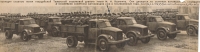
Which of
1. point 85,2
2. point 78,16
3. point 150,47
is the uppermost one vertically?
point 85,2

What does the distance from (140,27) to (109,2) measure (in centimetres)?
46

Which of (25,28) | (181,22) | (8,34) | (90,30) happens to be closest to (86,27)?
(90,30)

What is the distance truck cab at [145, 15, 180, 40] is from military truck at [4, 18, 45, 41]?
4.09 feet

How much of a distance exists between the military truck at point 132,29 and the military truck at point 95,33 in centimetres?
7

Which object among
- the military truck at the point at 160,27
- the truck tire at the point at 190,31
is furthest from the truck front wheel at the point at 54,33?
the truck tire at the point at 190,31

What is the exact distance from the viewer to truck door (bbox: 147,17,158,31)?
2.58 meters

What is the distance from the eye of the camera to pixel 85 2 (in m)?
2.51

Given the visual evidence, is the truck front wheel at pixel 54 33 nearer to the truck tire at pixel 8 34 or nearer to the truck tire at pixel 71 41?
the truck tire at pixel 71 41

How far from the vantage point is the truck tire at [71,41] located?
7.98 ft

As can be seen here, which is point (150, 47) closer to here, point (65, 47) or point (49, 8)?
point (65, 47)

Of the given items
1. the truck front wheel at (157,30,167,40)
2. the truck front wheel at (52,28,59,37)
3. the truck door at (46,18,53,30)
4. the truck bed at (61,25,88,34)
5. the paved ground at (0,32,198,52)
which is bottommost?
the paved ground at (0,32,198,52)

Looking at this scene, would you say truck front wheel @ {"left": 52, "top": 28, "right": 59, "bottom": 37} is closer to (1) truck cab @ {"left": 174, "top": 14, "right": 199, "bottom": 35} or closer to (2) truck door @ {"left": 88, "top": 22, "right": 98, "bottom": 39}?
(2) truck door @ {"left": 88, "top": 22, "right": 98, "bottom": 39}

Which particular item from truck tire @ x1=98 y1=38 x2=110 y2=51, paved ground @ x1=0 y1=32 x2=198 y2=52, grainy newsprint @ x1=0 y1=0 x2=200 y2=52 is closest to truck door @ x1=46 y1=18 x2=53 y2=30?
grainy newsprint @ x1=0 y1=0 x2=200 y2=52

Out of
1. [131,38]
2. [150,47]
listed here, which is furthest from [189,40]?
[131,38]
